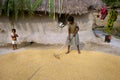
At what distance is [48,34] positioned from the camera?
35.8 ft

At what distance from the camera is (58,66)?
8.02 metres

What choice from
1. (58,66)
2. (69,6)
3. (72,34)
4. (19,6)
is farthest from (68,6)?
(58,66)

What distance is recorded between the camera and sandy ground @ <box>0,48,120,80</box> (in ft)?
23.9

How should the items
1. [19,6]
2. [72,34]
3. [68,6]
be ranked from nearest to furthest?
[72,34] < [19,6] < [68,6]

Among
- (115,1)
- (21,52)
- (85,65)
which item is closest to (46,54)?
(21,52)

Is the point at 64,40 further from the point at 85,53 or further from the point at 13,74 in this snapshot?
the point at 13,74

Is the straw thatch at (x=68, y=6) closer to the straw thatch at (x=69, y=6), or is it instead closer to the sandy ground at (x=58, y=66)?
the straw thatch at (x=69, y=6)

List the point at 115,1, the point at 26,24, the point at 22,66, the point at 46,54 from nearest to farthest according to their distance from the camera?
the point at 22,66 < the point at 46,54 < the point at 26,24 < the point at 115,1

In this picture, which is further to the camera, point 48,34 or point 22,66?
point 48,34

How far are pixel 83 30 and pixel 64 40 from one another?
3.45 feet

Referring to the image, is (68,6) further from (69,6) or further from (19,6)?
(19,6)

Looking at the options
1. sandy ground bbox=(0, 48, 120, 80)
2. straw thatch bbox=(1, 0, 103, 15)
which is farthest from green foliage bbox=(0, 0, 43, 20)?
sandy ground bbox=(0, 48, 120, 80)

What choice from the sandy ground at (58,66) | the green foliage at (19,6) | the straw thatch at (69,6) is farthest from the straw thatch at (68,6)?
the sandy ground at (58,66)

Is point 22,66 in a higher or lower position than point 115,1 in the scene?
lower
